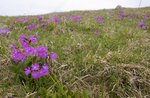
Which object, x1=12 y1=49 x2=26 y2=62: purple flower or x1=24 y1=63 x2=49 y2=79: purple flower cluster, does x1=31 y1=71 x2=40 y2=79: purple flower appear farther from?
x1=12 y1=49 x2=26 y2=62: purple flower

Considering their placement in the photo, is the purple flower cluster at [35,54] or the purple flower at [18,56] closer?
the purple flower cluster at [35,54]

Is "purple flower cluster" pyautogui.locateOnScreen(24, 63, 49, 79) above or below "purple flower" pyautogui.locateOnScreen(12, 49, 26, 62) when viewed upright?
below

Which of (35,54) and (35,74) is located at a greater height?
(35,54)

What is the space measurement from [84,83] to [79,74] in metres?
0.31

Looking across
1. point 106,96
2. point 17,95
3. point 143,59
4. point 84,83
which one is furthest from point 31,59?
point 143,59

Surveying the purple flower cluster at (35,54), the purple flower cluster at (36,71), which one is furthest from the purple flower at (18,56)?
the purple flower cluster at (36,71)

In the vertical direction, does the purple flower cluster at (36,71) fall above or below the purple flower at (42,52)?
below

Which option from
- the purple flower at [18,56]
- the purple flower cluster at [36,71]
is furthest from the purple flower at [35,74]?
the purple flower at [18,56]

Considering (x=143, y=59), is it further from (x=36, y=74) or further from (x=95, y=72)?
(x=36, y=74)

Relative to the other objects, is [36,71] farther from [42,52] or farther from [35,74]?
[42,52]

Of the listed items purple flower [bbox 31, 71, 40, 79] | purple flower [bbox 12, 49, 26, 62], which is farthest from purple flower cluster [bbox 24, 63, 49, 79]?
purple flower [bbox 12, 49, 26, 62]

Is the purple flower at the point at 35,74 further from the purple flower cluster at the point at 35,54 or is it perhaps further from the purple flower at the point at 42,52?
the purple flower at the point at 42,52

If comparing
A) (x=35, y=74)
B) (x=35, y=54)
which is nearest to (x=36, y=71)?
(x=35, y=74)

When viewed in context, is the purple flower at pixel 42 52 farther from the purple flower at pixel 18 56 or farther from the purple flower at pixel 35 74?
the purple flower at pixel 35 74
